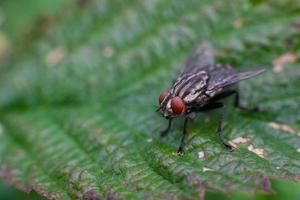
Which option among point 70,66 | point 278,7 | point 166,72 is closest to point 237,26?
point 278,7

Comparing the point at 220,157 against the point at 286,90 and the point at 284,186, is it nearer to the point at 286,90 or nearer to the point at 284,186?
the point at 286,90

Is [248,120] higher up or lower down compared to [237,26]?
lower down

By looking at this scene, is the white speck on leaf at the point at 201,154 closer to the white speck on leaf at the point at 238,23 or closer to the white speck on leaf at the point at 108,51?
the white speck on leaf at the point at 238,23

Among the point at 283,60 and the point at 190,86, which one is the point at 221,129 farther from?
the point at 283,60

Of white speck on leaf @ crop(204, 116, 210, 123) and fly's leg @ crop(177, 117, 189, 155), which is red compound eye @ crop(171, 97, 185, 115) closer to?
fly's leg @ crop(177, 117, 189, 155)

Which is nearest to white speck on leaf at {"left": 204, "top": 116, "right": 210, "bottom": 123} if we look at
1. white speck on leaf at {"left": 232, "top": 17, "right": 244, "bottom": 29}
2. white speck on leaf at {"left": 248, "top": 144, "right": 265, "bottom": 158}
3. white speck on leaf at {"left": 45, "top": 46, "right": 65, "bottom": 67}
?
white speck on leaf at {"left": 248, "top": 144, "right": 265, "bottom": 158}

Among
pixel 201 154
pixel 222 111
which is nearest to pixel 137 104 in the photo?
pixel 222 111
